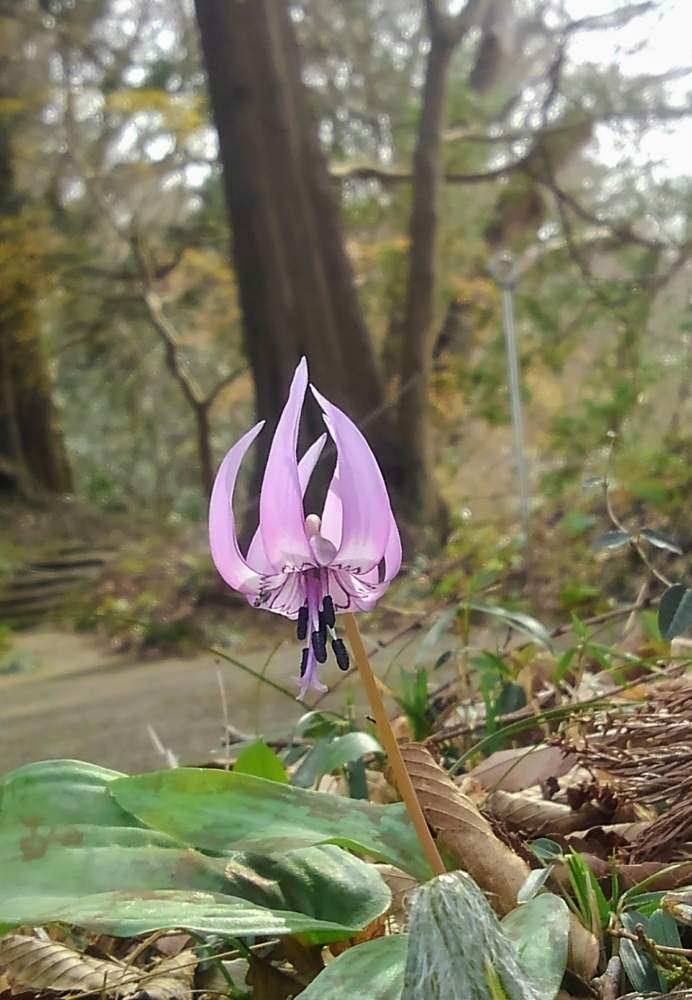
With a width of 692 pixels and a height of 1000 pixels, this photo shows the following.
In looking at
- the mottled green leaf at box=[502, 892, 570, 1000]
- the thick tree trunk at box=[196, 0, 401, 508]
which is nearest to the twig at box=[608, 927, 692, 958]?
the mottled green leaf at box=[502, 892, 570, 1000]

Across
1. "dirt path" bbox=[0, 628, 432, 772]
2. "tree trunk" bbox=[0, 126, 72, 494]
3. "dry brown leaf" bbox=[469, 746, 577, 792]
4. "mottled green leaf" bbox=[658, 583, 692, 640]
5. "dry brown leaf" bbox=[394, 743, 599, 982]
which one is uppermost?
"tree trunk" bbox=[0, 126, 72, 494]

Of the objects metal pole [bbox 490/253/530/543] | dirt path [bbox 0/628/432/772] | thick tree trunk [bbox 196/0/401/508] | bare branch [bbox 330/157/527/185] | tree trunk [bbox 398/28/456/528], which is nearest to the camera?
dirt path [bbox 0/628/432/772]

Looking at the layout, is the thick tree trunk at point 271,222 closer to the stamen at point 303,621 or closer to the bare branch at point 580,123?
the bare branch at point 580,123

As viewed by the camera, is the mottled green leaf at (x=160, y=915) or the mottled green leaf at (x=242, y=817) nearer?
the mottled green leaf at (x=160, y=915)

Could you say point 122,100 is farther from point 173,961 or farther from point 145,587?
point 173,961

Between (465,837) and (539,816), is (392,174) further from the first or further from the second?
(465,837)

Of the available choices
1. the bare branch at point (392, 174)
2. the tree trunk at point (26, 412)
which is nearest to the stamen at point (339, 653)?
the bare branch at point (392, 174)

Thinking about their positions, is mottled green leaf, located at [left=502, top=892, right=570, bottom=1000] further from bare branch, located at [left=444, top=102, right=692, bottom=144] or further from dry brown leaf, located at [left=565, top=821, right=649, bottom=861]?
bare branch, located at [left=444, top=102, right=692, bottom=144]
